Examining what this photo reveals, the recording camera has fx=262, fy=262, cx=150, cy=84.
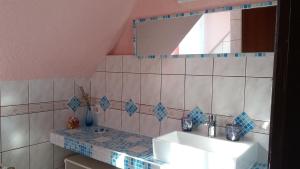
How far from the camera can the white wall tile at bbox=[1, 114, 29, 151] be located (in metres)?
1.97

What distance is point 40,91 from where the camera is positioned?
2.16 m

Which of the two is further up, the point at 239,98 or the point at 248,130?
the point at 239,98

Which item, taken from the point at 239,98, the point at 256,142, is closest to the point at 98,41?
the point at 239,98

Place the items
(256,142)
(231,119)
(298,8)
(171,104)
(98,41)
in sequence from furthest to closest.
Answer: (98,41), (171,104), (231,119), (256,142), (298,8)

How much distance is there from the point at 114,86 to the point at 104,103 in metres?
0.21

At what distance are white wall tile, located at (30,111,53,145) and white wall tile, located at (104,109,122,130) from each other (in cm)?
48

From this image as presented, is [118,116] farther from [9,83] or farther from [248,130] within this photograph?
[248,130]

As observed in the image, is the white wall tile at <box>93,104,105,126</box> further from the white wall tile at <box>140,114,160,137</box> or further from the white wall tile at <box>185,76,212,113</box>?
the white wall tile at <box>185,76,212,113</box>

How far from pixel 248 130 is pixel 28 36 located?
5.20 ft

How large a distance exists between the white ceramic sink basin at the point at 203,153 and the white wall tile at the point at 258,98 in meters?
0.19

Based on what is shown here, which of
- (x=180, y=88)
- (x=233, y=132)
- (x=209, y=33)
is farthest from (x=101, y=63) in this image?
(x=233, y=132)

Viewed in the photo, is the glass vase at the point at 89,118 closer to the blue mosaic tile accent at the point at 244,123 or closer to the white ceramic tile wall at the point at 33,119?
the white ceramic tile wall at the point at 33,119

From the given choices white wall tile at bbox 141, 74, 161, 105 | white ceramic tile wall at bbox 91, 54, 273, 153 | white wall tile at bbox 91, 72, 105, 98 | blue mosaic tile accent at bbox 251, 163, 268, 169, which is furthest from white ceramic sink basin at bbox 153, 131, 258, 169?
white wall tile at bbox 91, 72, 105, 98

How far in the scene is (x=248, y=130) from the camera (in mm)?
1638
